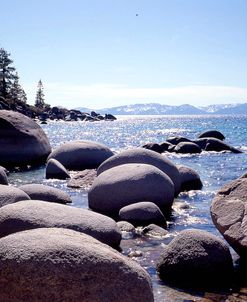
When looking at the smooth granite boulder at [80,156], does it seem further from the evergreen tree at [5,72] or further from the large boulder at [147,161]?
the evergreen tree at [5,72]

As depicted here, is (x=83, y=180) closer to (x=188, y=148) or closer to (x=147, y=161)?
(x=147, y=161)

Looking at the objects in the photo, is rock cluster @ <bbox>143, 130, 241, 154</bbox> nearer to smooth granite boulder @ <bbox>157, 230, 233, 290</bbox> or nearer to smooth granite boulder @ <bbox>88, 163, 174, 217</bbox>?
smooth granite boulder @ <bbox>88, 163, 174, 217</bbox>

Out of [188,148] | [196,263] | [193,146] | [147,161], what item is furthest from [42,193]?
[193,146]

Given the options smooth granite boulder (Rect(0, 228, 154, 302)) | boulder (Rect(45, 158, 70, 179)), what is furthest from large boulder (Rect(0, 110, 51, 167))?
smooth granite boulder (Rect(0, 228, 154, 302))

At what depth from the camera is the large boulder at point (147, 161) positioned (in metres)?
14.6

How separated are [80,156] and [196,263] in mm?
13378

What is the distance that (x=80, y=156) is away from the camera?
802 inches

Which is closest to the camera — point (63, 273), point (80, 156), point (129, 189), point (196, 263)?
point (63, 273)

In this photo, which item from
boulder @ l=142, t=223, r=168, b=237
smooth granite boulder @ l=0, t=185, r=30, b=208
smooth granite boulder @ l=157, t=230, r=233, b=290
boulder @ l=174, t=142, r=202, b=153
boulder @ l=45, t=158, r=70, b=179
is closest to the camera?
smooth granite boulder @ l=157, t=230, r=233, b=290

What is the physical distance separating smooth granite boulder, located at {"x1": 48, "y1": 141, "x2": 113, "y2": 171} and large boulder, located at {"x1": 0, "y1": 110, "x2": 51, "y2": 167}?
149cm

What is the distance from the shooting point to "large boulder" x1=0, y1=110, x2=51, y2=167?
835 inches

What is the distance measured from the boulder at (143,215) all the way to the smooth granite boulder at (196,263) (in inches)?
111

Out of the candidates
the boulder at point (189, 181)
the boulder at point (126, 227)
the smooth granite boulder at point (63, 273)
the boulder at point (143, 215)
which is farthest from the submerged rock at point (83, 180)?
the smooth granite boulder at point (63, 273)

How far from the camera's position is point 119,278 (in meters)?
4.91
